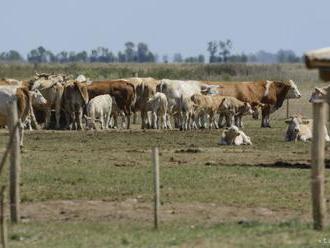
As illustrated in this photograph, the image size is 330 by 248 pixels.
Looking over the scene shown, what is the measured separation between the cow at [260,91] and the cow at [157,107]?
489 cm

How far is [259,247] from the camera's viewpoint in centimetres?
1391

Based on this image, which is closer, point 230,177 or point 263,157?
point 230,177

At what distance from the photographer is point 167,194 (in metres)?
19.7

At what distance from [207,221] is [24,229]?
113 inches

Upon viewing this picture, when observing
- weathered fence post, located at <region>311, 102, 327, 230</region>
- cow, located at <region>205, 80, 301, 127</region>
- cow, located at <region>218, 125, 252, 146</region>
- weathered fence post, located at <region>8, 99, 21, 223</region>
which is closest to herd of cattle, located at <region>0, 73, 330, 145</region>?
cow, located at <region>205, 80, 301, 127</region>

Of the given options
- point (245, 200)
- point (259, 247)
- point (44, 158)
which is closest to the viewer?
point (259, 247)

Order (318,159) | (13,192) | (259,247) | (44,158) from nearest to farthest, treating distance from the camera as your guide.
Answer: (259,247) < (318,159) < (13,192) < (44,158)

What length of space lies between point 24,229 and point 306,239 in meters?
4.05

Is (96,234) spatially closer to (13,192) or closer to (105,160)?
(13,192)

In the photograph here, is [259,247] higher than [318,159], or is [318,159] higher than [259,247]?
[318,159]

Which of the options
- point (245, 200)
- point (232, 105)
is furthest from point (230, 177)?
point (232, 105)

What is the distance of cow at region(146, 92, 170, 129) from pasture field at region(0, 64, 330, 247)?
22.3 ft

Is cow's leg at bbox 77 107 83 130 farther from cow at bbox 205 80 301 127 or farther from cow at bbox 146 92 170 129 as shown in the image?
cow at bbox 205 80 301 127

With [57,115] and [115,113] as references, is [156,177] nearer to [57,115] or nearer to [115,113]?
[57,115]
